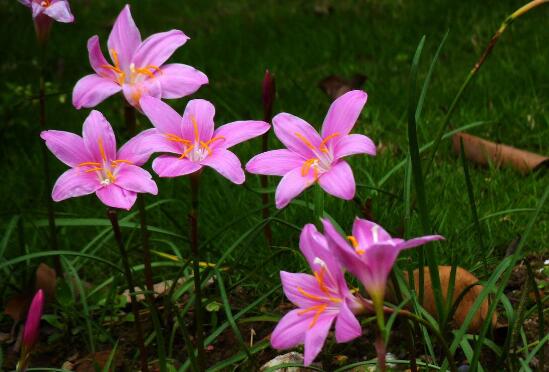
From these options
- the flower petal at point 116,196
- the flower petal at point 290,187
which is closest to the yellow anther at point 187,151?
the flower petal at point 116,196

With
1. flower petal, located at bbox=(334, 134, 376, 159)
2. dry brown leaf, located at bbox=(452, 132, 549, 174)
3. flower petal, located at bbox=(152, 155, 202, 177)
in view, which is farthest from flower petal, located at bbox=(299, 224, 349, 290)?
dry brown leaf, located at bbox=(452, 132, 549, 174)

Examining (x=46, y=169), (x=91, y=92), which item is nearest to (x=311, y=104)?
(x=46, y=169)

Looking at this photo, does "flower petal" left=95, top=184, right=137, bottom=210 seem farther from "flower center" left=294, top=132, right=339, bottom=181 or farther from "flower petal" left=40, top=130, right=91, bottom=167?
"flower center" left=294, top=132, right=339, bottom=181

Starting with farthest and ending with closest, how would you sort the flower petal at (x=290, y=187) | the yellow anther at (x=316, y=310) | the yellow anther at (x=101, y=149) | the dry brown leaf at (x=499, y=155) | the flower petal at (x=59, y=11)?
the dry brown leaf at (x=499, y=155), the flower petal at (x=59, y=11), the yellow anther at (x=101, y=149), the flower petal at (x=290, y=187), the yellow anther at (x=316, y=310)

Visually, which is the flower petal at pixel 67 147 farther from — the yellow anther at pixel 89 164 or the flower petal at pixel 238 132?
the flower petal at pixel 238 132

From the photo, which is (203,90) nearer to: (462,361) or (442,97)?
Result: (442,97)

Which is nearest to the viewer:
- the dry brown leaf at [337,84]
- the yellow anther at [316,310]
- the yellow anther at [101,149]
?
the yellow anther at [316,310]

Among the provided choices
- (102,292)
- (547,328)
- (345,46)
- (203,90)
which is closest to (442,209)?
(547,328)
